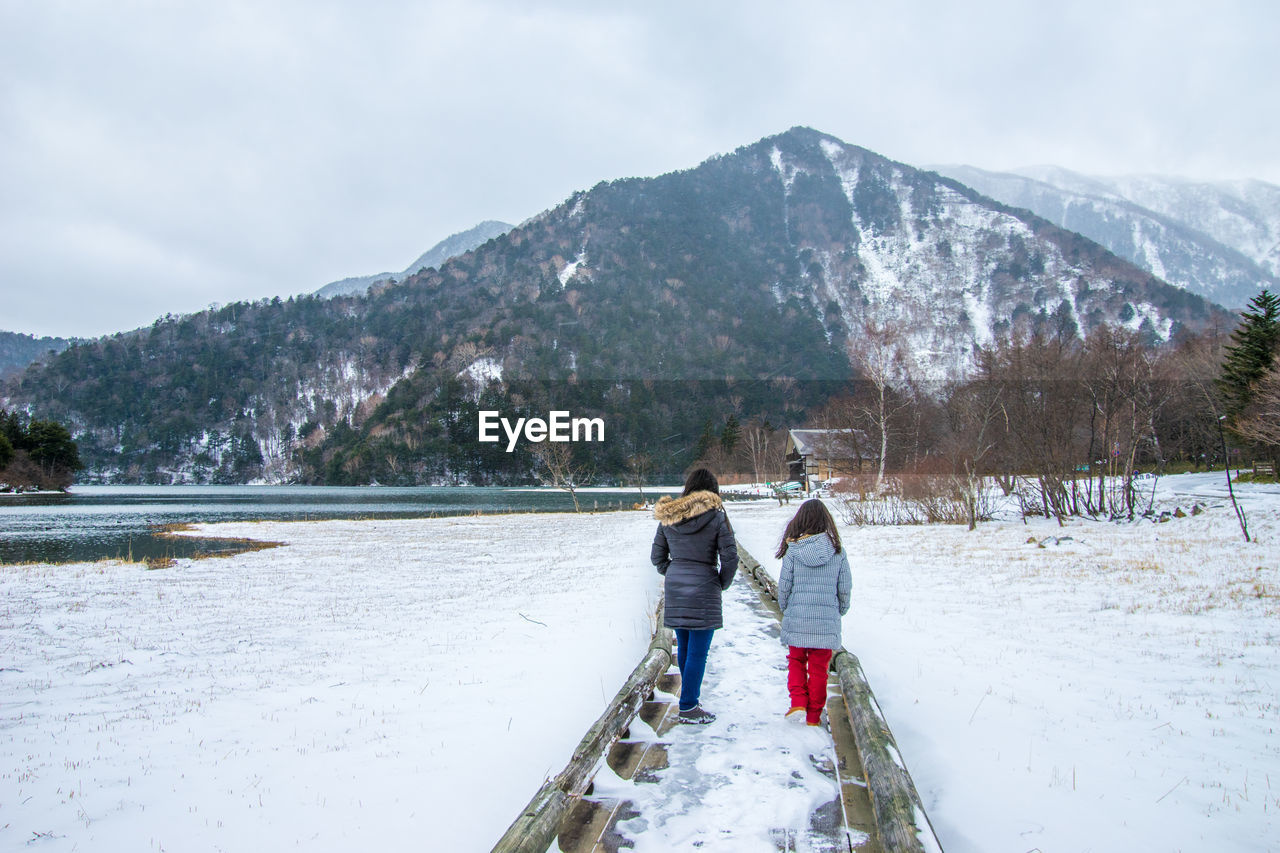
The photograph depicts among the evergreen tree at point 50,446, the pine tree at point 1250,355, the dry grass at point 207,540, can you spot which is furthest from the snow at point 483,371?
the pine tree at point 1250,355

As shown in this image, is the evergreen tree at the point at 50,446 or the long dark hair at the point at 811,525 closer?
the long dark hair at the point at 811,525

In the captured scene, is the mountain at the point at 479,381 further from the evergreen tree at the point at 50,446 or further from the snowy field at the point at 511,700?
the snowy field at the point at 511,700

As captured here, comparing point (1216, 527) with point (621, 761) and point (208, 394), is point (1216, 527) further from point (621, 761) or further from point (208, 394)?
point (208, 394)

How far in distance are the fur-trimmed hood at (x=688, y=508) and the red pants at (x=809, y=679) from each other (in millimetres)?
1270

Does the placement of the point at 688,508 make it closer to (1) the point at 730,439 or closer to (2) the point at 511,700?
(2) the point at 511,700

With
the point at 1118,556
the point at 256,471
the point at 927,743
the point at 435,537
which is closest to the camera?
the point at 927,743

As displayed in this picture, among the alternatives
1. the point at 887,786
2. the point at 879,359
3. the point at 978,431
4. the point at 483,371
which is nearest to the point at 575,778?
the point at 887,786

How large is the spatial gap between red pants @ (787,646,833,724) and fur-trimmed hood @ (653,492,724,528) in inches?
50.0

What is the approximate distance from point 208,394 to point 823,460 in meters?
191

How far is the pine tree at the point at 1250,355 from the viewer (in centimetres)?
2898

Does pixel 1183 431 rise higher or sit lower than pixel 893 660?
higher

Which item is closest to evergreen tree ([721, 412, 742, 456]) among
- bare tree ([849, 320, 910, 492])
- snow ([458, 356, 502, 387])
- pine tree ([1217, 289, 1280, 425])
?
bare tree ([849, 320, 910, 492])

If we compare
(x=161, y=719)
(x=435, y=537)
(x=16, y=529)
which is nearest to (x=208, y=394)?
(x=16, y=529)

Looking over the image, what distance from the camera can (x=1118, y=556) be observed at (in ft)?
43.7
